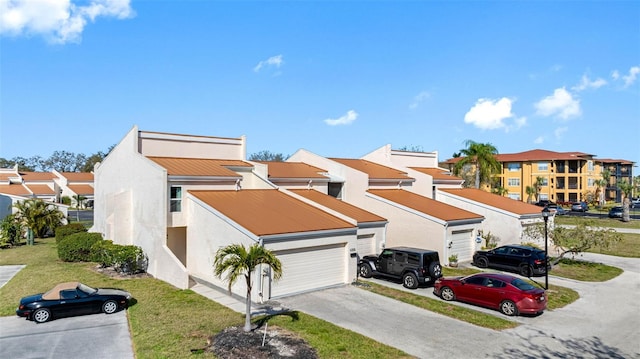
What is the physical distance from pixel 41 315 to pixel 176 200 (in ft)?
27.0

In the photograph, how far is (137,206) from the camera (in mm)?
23672

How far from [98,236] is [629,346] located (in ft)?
90.3

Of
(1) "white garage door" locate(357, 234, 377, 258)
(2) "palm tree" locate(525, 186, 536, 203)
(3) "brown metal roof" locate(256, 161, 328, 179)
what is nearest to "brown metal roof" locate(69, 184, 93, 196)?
(3) "brown metal roof" locate(256, 161, 328, 179)

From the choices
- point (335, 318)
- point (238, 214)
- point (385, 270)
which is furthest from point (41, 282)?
point (385, 270)

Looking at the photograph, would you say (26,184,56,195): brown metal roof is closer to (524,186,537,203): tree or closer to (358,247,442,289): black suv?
(358,247,442,289): black suv

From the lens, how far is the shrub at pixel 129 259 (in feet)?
71.5

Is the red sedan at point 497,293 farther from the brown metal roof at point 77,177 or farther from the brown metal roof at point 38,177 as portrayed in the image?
the brown metal roof at point 38,177

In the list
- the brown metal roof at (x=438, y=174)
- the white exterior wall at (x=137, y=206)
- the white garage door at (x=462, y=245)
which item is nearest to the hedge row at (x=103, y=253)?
the white exterior wall at (x=137, y=206)

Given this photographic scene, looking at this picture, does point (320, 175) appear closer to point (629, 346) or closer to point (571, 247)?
point (571, 247)

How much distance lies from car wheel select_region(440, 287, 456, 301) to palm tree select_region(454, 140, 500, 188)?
30.4 meters

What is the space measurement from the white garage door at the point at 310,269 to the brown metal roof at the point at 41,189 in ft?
230

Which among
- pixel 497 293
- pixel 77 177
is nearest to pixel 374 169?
pixel 497 293

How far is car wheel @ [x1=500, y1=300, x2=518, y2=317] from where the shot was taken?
15867 mm

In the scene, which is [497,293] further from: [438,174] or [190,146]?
[438,174]
